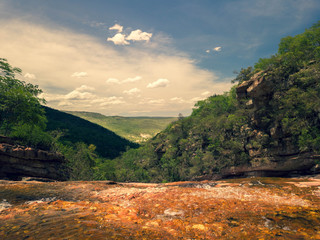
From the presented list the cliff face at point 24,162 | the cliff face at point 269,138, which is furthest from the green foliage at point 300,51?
the cliff face at point 24,162

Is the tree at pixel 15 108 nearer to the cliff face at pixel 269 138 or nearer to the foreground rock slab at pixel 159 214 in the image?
the foreground rock slab at pixel 159 214

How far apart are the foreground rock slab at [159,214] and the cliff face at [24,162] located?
13742 millimetres

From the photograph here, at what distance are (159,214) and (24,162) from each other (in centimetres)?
2483

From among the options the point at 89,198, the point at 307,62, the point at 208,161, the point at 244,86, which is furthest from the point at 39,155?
the point at 307,62

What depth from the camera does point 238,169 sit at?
38.2m

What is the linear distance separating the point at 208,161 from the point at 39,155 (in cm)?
3775

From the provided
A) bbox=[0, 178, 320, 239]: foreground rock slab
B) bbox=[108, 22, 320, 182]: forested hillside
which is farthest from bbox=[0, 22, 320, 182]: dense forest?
bbox=[0, 178, 320, 239]: foreground rock slab

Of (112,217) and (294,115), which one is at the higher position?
(294,115)

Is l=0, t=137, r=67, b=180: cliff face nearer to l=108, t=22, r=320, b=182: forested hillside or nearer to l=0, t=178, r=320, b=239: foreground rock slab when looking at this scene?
l=0, t=178, r=320, b=239: foreground rock slab

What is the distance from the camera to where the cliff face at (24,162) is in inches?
882

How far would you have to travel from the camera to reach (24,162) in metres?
23.7

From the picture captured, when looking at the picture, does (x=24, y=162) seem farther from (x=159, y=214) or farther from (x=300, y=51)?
(x=300, y=51)

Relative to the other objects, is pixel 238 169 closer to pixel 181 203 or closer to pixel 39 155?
pixel 181 203

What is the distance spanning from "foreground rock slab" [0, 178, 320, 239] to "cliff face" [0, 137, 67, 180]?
1374cm
